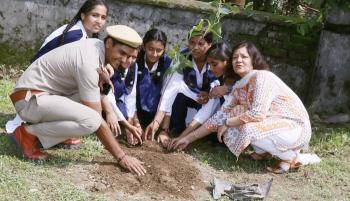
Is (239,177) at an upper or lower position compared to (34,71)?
lower

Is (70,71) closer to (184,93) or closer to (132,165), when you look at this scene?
(132,165)

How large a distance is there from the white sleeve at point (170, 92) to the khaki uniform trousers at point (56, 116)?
43.2 inches

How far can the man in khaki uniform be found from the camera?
4063 millimetres

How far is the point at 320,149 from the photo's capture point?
5.18 meters

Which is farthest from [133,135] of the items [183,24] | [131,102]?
[183,24]

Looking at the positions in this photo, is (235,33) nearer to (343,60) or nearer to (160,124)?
(343,60)

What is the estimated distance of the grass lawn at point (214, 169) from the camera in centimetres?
376

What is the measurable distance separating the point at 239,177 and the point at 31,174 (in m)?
1.61

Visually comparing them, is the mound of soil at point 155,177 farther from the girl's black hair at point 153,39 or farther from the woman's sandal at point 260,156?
the girl's black hair at point 153,39

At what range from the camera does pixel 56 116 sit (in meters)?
4.13

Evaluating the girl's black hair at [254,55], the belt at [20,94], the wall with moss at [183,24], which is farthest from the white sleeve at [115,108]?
the wall with moss at [183,24]

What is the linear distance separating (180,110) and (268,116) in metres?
1.01

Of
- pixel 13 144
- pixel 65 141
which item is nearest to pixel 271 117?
pixel 65 141

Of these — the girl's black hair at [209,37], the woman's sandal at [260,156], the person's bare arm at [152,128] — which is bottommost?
the woman's sandal at [260,156]
